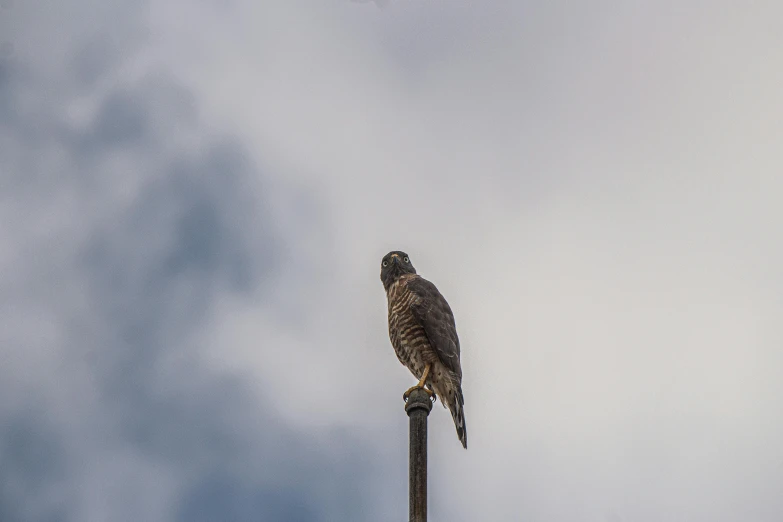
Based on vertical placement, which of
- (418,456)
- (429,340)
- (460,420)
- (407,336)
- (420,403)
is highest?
(407,336)

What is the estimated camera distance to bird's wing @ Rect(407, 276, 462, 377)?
919 cm

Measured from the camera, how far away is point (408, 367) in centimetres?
970

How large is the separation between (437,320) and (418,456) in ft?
16.4

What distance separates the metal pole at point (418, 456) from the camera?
431 cm

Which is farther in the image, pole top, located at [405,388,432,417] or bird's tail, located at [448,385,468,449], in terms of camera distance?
bird's tail, located at [448,385,468,449]

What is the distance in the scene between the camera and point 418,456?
4465 millimetres

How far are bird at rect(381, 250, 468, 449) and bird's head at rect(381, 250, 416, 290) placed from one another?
36 cm

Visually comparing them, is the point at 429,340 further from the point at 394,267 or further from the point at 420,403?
the point at 420,403

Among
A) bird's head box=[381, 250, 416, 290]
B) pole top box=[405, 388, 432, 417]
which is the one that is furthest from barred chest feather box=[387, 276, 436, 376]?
pole top box=[405, 388, 432, 417]

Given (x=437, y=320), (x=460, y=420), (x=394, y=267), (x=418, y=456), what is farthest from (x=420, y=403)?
(x=394, y=267)

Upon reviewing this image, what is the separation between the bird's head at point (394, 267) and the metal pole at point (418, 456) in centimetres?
571

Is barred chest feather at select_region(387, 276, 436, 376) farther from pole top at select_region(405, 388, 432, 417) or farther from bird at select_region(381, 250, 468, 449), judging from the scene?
pole top at select_region(405, 388, 432, 417)

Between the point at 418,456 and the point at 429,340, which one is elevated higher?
the point at 429,340

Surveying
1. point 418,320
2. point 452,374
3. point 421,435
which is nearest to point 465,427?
point 452,374
